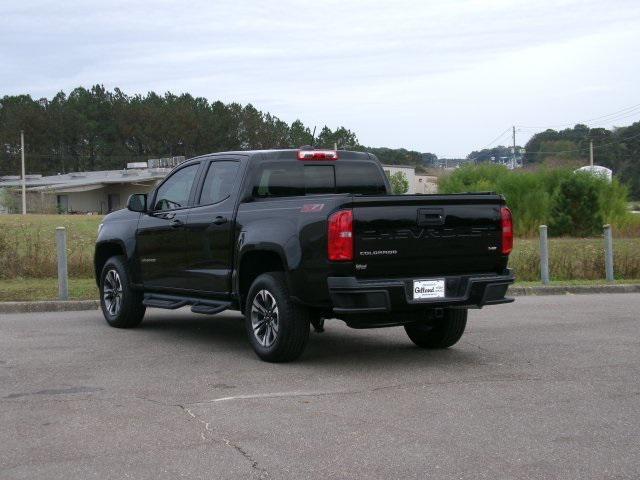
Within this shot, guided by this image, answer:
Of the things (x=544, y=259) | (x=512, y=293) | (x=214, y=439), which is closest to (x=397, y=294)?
(x=214, y=439)

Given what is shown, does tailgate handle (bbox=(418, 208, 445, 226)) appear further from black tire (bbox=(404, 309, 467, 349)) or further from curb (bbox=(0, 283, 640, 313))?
curb (bbox=(0, 283, 640, 313))

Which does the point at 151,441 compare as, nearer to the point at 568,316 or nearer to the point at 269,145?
the point at 568,316

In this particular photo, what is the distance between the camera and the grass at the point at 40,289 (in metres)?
14.1

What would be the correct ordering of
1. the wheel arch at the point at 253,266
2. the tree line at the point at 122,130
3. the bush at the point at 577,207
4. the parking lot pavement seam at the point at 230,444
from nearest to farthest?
the parking lot pavement seam at the point at 230,444 → the wheel arch at the point at 253,266 → the bush at the point at 577,207 → the tree line at the point at 122,130

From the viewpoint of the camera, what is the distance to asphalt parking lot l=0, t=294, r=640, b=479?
5.50m

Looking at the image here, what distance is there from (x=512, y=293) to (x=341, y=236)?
8.01m

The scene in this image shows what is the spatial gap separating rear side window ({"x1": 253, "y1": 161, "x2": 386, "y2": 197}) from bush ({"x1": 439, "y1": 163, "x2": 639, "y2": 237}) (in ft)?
73.8

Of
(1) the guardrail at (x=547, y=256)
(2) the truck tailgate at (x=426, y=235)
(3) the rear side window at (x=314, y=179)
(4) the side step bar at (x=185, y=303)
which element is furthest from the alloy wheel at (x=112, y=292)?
(1) the guardrail at (x=547, y=256)

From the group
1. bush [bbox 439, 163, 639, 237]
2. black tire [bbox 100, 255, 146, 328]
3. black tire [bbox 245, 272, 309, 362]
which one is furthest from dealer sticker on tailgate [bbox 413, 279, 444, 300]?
bush [bbox 439, 163, 639, 237]

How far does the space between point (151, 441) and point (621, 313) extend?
8.34 meters

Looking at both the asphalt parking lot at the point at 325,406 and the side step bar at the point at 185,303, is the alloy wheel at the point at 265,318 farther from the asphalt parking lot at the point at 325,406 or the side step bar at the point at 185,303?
the side step bar at the point at 185,303

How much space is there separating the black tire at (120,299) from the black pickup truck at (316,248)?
0.49 m

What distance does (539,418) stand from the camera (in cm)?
654

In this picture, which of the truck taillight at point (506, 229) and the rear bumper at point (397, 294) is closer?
the rear bumper at point (397, 294)
